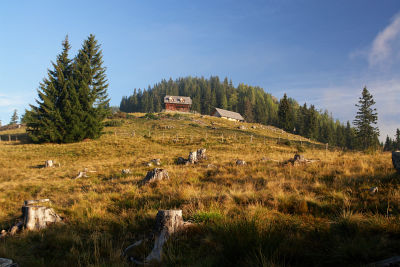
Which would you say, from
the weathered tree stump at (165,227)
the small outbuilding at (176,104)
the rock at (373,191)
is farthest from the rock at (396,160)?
the small outbuilding at (176,104)

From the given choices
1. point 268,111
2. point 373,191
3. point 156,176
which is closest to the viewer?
point 373,191

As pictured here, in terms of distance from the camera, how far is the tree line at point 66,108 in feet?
109

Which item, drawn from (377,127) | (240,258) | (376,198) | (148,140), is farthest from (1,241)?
(377,127)

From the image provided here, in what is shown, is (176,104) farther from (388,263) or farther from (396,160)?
(388,263)

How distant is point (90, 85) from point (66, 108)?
8648 mm

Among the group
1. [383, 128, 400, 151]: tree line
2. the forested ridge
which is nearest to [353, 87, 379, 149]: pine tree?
the forested ridge

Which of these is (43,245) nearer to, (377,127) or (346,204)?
(346,204)

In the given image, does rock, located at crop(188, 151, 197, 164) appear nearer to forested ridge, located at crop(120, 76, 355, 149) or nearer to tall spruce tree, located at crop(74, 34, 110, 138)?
tall spruce tree, located at crop(74, 34, 110, 138)

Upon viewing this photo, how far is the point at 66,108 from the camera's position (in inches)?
1325

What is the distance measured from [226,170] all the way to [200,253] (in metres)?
8.15

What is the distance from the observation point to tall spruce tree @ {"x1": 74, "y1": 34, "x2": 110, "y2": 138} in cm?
3547

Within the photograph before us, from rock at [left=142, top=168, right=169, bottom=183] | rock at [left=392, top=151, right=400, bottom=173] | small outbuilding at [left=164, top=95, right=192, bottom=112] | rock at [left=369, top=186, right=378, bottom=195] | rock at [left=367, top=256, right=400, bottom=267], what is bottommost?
rock at [left=142, top=168, right=169, bottom=183]

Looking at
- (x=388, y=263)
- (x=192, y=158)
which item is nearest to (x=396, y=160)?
(x=388, y=263)

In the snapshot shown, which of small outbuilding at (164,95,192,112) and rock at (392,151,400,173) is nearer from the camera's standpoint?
rock at (392,151,400,173)
